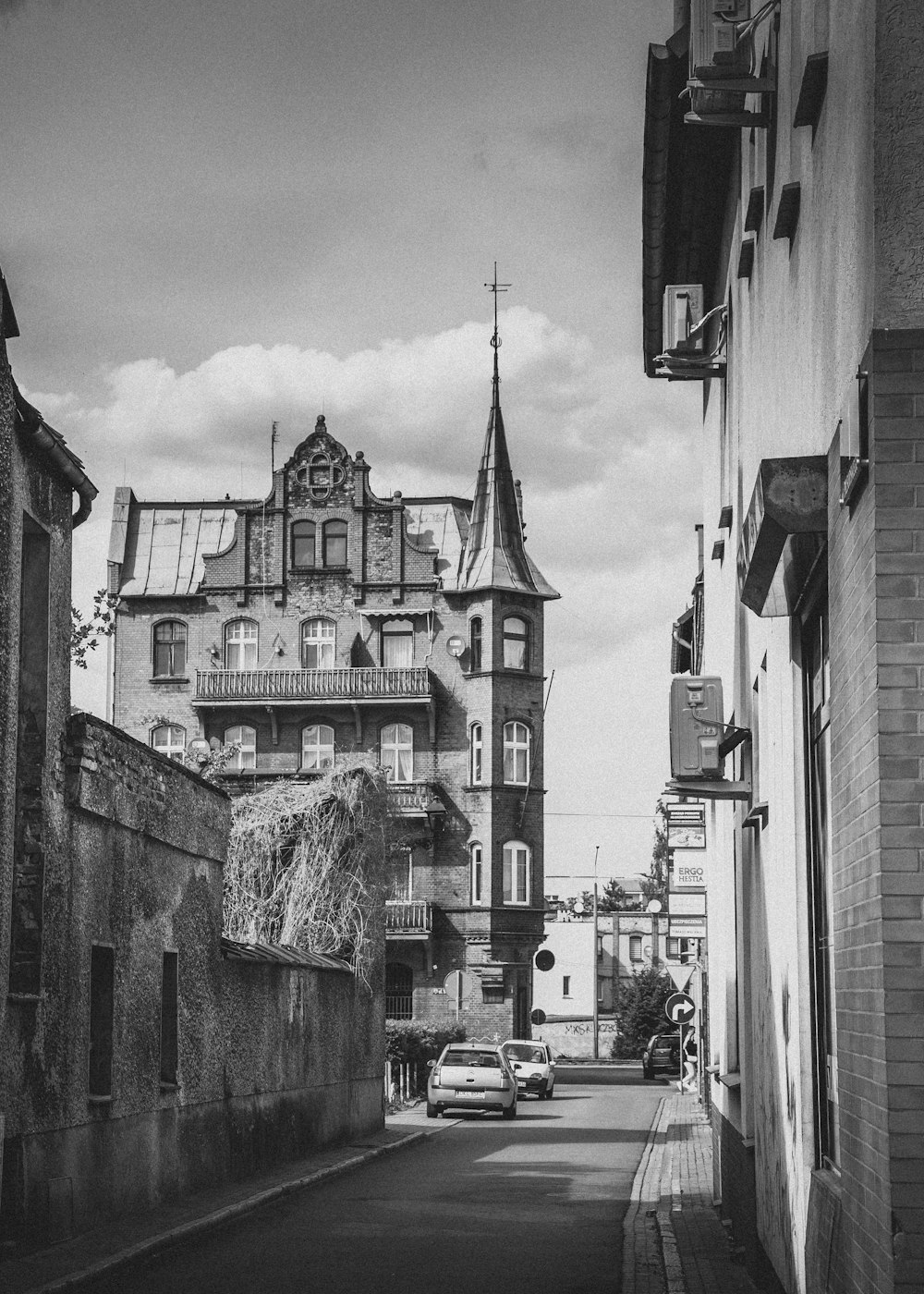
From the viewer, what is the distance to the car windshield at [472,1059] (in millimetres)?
35875

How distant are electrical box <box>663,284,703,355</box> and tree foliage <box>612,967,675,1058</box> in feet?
186

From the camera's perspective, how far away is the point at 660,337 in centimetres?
1833

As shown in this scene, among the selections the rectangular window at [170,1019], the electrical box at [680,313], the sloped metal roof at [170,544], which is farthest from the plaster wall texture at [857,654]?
the sloped metal roof at [170,544]

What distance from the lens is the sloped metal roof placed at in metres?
59.1

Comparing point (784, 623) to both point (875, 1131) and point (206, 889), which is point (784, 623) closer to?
point (875, 1131)

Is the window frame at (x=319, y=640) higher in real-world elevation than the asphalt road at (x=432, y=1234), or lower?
higher

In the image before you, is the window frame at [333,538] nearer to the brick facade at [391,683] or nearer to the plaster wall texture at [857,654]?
the brick facade at [391,683]

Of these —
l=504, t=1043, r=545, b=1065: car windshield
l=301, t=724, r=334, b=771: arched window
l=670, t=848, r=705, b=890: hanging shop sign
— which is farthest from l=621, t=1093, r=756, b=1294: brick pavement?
l=301, t=724, r=334, b=771: arched window

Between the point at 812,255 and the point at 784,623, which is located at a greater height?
the point at 812,255

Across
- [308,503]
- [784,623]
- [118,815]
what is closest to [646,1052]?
[308,503]

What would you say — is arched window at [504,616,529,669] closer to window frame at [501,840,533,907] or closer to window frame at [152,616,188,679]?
window frame at [501,840,533,907]

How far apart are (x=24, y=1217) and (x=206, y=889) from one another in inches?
251

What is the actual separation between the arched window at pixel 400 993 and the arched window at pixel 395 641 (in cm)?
969

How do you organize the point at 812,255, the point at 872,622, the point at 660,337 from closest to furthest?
1. the point at 872,622
2. the point at 812,255
3. the point at 660,337
